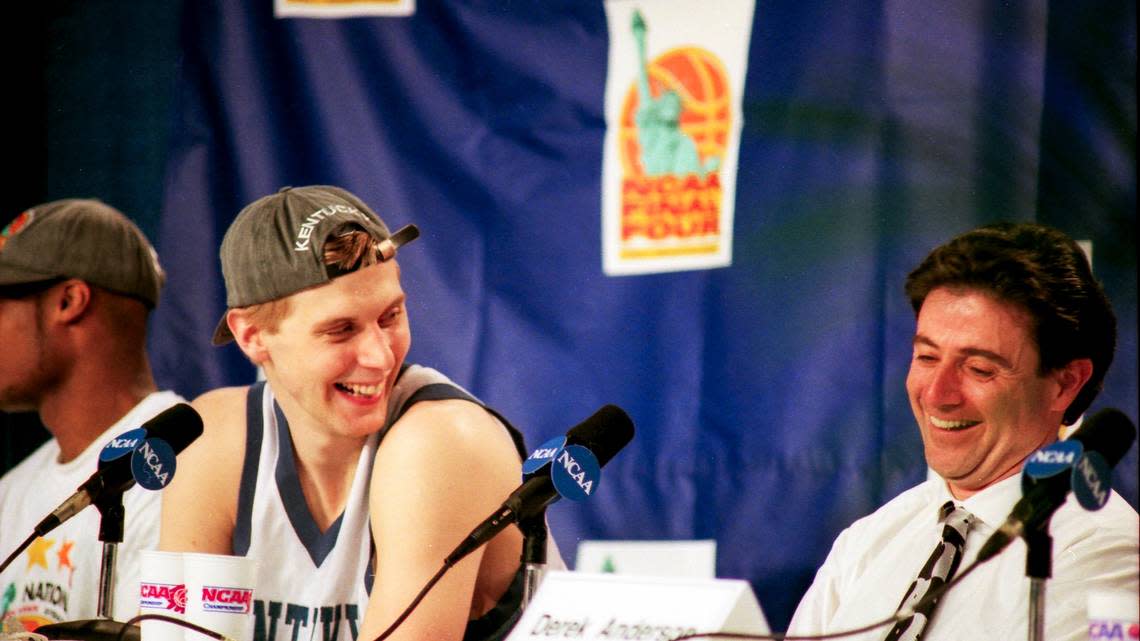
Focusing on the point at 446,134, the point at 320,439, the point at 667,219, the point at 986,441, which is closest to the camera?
the point at 986,441

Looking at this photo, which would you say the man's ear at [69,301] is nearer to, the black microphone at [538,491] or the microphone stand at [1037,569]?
the black microphone at [538,491]

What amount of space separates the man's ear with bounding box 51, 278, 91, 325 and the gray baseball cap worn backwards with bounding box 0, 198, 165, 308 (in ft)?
0.07

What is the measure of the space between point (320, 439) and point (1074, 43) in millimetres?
1495

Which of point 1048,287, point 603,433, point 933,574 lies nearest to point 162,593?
point 603,433

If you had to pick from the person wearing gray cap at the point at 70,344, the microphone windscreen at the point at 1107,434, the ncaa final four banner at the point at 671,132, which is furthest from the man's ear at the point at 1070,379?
the person wearing gray cap at the point at 70,344

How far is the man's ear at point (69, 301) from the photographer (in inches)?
121

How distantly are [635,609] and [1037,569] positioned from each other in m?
0.43

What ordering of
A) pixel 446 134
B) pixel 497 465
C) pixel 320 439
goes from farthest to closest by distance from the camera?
1. pixel 446 134
2. pixel 320 439
3. pixel 497 465

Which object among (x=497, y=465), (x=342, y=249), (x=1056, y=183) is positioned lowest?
(x=497, y=465)

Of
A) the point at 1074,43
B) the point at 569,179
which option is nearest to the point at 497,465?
the point at 569,179

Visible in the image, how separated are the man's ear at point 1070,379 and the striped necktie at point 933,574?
0.73ft

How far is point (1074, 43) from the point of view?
2365mm

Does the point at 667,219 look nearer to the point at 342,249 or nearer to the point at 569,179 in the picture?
the point at 569,179

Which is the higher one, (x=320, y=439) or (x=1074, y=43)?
(x=1074, y=43)
